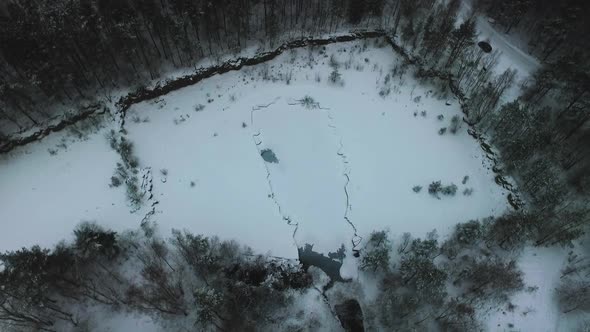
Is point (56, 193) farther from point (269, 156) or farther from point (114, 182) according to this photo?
point (269, 156)

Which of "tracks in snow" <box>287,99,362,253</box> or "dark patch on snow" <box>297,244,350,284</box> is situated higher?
"tracks in snow" <box>287,99,362,253</box>

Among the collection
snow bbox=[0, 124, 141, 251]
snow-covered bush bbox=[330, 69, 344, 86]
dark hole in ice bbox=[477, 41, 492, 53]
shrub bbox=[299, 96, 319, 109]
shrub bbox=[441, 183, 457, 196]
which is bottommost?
snow bbox=[0, 124, 141, 251]

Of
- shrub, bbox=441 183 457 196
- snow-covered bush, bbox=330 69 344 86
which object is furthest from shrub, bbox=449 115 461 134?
snow-covered bush, bbox=330 69 344 86

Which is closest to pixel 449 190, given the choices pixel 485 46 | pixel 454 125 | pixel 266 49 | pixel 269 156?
pixel 454 125

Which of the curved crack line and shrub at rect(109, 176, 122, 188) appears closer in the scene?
the curved crack line

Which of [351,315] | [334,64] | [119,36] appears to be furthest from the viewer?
[334,64]

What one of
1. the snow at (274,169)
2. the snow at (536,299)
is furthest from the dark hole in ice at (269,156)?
the snow at (536,299)

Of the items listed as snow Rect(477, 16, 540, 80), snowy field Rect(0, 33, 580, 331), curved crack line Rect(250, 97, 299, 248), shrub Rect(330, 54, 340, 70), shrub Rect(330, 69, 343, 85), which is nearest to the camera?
snowy field Rect(0, 33, 580, 331)

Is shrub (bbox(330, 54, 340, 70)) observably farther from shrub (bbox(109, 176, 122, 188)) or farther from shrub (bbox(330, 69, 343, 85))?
shrub (bbox(109, 176, 122, 188))
